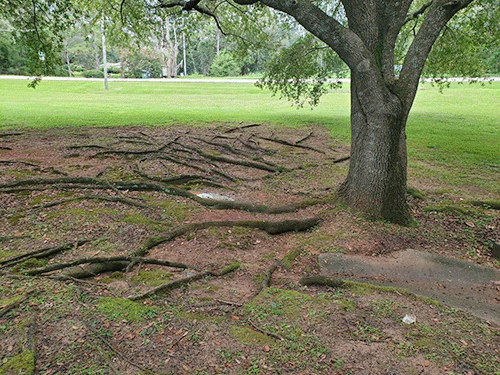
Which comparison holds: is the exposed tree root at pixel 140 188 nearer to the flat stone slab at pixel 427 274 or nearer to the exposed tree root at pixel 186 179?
the exposed tree root at pixel 186 179

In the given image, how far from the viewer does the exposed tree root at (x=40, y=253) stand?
5391 millimetres

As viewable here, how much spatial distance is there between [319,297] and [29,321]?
3.24 metres

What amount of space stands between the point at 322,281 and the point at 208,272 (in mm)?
1637

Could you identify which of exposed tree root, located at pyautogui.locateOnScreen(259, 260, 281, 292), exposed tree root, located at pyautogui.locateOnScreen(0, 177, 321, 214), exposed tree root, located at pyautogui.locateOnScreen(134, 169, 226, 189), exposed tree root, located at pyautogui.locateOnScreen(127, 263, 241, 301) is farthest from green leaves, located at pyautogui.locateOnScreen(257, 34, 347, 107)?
exposed tree root, located at pyautogui.locateOnScreen(127, 263, 241, 301)

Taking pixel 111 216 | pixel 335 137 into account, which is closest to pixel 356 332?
pixel 111 216

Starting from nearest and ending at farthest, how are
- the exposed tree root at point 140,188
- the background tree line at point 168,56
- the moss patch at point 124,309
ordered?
1. the moss patch at point 124,309
2. the exposed tree root at point 140,188
3. the background tree line at point 168,56

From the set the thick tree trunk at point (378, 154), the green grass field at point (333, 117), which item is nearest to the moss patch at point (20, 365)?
the thick tree trunk at point (378, 154)

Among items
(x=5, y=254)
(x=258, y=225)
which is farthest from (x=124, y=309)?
(x=258, y=225)

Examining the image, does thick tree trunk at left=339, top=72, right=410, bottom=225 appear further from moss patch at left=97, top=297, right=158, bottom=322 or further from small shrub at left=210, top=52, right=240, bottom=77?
small shrub at left=210, top=52, right=240, bottom=77

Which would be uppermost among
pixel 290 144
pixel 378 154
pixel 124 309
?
pixel 378 154

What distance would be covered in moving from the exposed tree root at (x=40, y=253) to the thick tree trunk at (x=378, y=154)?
528cm

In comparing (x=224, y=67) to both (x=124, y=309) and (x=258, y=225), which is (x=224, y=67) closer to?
(x=258, y=225)

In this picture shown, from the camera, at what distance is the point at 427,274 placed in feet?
20.1

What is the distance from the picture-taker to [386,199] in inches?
298
